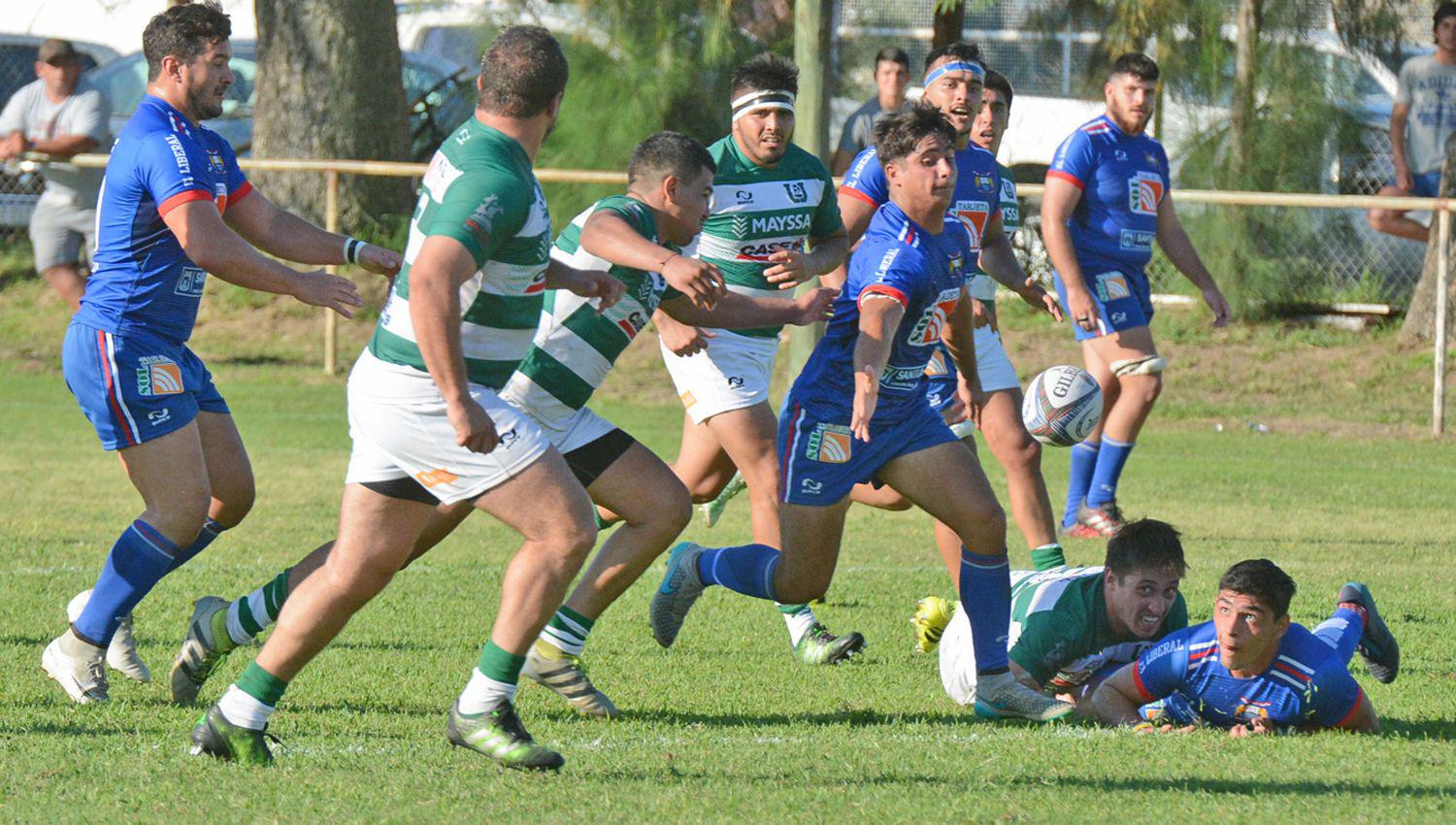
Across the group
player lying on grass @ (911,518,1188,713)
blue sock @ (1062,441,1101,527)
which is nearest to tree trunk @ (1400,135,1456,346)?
blue sock @ (1062,441,1101,527)

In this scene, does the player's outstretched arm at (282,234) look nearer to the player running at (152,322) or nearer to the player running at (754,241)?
the player running at (152,322)

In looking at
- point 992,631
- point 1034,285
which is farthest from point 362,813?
point 1034,285

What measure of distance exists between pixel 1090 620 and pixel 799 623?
1.20 m

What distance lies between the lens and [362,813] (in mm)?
4230

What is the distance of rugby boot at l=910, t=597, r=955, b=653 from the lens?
6727 millimetres

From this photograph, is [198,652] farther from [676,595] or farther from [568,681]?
[676,595]

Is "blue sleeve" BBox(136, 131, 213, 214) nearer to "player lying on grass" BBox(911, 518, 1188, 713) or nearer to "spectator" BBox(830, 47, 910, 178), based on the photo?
"player lying on grass" BBox(911, 518, 1188, 713)

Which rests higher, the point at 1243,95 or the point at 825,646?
the point at 1243,95

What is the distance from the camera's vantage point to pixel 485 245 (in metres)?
4.43

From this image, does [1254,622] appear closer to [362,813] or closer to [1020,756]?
[1020,756]

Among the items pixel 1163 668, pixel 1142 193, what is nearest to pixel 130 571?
pixel 1163 668

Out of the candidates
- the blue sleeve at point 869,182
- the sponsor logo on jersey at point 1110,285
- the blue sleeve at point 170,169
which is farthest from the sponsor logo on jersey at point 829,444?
the sponsor logo on jersey at point 1110,285

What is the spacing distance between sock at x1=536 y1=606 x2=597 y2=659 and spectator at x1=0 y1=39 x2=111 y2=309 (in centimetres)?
942

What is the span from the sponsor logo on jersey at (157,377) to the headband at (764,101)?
2.59m
